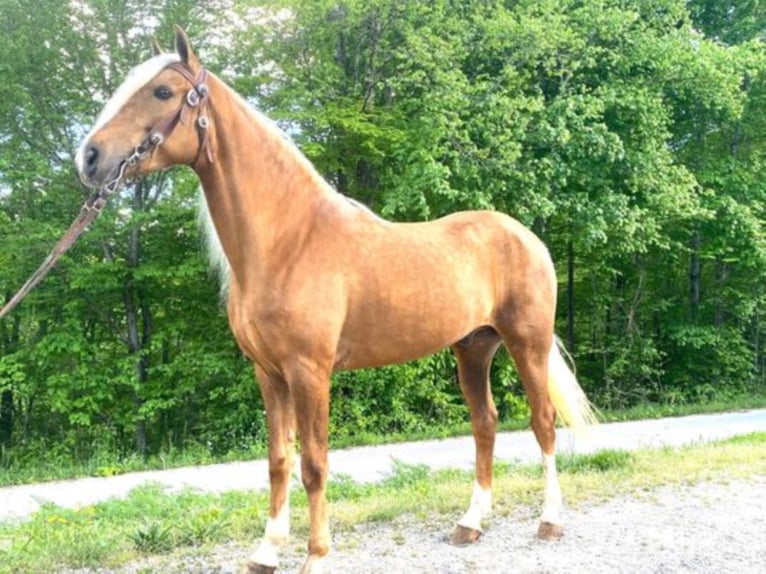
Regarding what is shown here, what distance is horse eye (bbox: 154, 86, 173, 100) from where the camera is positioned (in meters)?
2.77

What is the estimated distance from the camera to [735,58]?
13.8 meters

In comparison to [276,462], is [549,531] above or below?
below

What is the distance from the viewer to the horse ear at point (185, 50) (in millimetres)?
2787

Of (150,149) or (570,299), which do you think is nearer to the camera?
(150,149)

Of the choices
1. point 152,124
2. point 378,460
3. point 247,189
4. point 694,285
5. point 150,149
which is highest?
point 694,285

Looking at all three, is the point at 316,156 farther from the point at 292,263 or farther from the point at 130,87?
the point at 130,87

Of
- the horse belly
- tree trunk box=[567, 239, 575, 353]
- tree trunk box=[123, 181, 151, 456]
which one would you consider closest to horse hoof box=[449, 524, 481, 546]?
the horse belly

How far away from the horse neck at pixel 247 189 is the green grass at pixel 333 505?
181 cm

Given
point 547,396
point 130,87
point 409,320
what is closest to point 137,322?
point 547,396

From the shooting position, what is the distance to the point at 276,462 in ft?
10.8

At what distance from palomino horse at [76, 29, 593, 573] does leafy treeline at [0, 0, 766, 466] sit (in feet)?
23.6

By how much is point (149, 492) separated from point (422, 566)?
3.36m

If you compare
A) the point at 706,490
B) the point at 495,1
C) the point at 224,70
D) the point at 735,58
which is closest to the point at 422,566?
the point at 706,490

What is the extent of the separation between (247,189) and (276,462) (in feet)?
4.55
